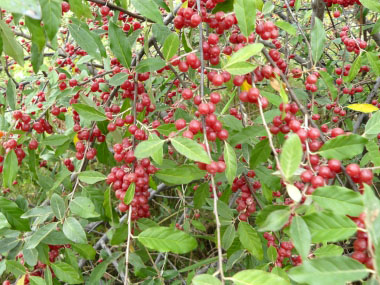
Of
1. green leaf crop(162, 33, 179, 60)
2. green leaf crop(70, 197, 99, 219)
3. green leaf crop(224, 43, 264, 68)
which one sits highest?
green leaf crop(162, 33, 179, 60)

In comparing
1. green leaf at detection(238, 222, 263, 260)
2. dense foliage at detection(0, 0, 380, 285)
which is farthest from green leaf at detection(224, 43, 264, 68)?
green leaf at detection(238, 222, 263, 260)

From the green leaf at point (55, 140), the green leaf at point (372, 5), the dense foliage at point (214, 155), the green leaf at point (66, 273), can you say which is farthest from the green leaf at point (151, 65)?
the green leaf at point (372, 5)

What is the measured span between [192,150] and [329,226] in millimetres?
343

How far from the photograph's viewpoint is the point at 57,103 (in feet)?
5.22

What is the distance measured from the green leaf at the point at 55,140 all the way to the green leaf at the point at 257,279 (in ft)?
3.14

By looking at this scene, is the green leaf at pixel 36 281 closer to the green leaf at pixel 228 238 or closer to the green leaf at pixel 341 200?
the green leaf at pixel 228 238

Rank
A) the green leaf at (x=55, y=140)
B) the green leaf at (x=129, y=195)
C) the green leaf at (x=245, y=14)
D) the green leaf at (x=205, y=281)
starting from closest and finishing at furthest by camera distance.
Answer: the green leaf at (x=205, y=281) → the green leaf at (x=245, y=14) → the green leaf at (x=129, y=195) → the green leaf at (x=55, y=140)

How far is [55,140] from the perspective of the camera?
1364 mm

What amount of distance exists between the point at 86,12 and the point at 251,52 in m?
0.59

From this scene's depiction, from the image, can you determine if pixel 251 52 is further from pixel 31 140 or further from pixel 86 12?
pixel 31 140

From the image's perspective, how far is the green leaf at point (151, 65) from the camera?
1119 mm

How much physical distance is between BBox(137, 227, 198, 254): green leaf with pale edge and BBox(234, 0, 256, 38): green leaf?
0.61m

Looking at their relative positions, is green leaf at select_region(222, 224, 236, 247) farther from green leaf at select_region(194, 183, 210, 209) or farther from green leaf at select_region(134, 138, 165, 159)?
green leaf at select_region(134, 138, 165, 159)

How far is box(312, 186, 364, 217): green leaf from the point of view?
67cm
